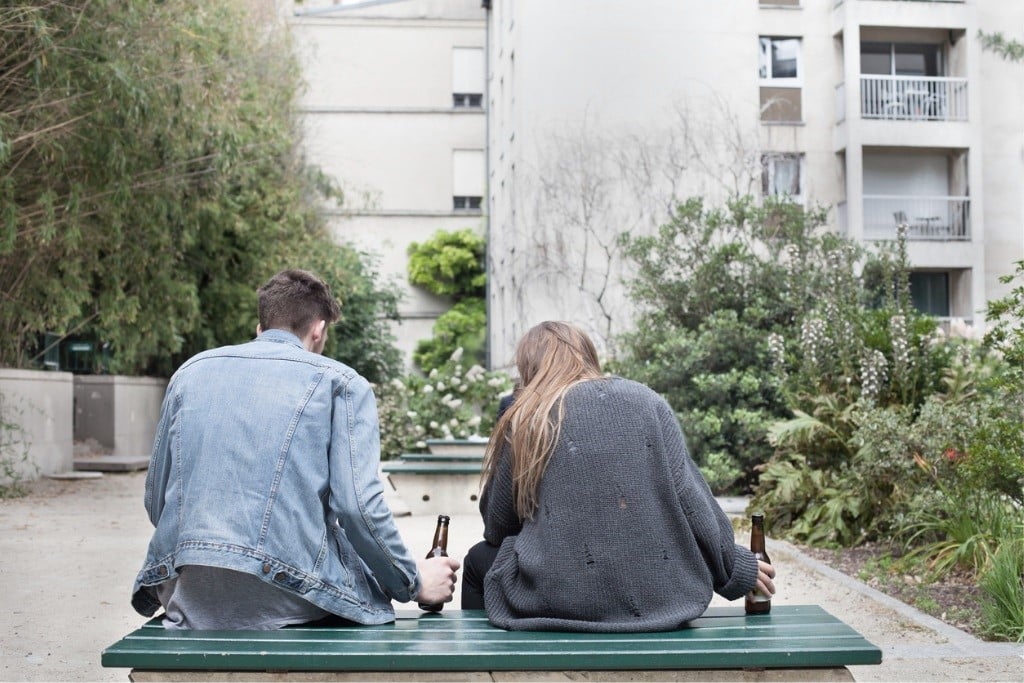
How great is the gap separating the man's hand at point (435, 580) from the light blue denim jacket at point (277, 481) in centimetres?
12

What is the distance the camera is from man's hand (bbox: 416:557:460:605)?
3.70 meters

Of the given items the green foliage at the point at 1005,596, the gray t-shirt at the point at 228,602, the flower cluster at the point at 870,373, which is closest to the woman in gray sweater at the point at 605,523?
the gray t-shirt at the point at 228,602

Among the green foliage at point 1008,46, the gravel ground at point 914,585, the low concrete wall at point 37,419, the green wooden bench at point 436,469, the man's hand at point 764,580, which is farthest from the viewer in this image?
the green foliage at point 1008,46

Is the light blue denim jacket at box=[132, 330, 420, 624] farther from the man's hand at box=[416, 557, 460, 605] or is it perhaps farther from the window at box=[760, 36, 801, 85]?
the window at box=[760, 36, 801, 85]

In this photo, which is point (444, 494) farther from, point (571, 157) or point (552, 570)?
point (571, 157)

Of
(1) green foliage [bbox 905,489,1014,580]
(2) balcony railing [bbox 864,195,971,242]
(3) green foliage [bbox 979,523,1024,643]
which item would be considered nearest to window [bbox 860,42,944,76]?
(2) balcony railing [bbox 864,195,971,242]

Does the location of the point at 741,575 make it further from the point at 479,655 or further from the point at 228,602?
the point at 228,602

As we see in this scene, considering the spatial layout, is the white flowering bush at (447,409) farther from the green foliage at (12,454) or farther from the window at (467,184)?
the window at (467,184)

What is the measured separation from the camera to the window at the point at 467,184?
35812 millimetres

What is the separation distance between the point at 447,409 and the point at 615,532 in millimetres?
15854

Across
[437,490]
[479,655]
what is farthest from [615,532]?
[437,490]

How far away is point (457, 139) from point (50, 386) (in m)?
21.2

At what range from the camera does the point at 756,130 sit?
24.6 meters

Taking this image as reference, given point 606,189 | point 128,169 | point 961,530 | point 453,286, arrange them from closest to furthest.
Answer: point 961,530 → point 128,169 → point 606,189 → point 453,286
